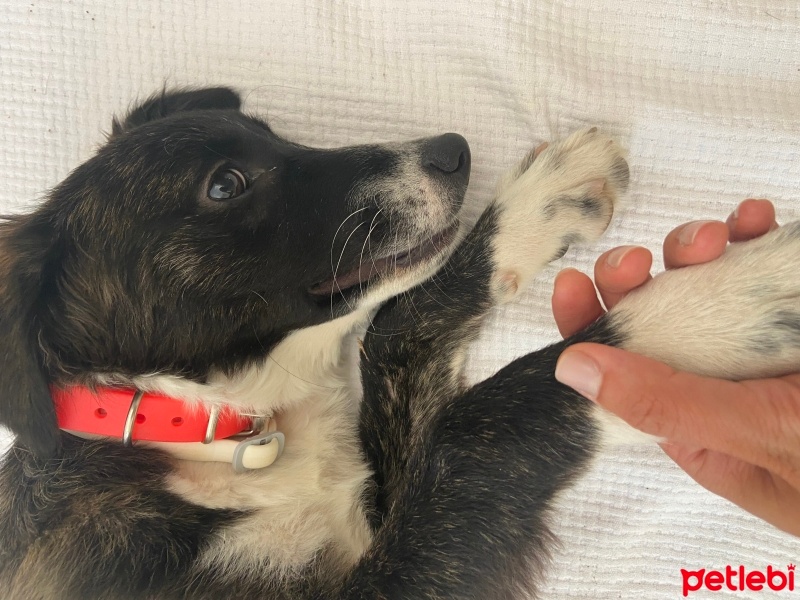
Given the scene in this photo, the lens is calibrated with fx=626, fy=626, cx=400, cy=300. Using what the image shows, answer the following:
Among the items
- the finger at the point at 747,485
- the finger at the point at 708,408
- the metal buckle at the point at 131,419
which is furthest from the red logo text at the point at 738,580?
the metal buckle at the point at 131,419

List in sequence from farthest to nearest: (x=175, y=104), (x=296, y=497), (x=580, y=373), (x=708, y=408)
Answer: (x=175, y=104) → (x=296, y=497) → (x=580, y=373) → (x=708, y=408)

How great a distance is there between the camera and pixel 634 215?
2.31 meters

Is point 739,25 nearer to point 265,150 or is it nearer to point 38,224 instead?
point 265,150

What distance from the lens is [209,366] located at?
6.13 feet

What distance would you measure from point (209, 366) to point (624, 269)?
1209 millimetres

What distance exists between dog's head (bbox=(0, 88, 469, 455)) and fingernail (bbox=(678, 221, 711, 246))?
25.5 inches

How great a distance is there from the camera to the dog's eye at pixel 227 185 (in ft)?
5.96

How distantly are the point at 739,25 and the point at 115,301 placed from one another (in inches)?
93.5

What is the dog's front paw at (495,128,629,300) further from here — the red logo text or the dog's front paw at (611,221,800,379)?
the red logo text

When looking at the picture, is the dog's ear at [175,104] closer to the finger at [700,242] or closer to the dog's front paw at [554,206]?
the dog's front paw at [554,206]

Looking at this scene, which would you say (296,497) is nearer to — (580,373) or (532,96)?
(580,373)

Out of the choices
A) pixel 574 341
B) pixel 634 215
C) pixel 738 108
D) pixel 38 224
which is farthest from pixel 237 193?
pixel 738 108

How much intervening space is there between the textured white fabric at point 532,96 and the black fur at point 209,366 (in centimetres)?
53

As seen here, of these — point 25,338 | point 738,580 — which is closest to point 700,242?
point 738,580
